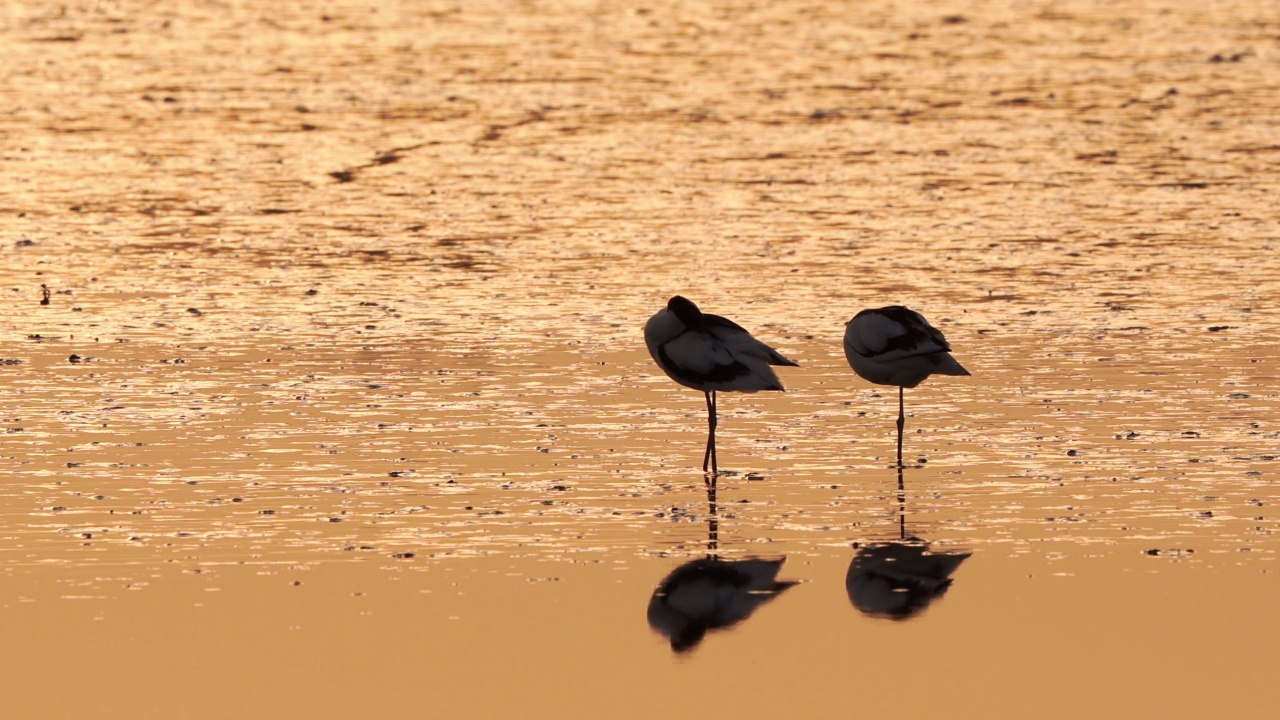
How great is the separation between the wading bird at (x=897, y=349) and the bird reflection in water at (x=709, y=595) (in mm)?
3072

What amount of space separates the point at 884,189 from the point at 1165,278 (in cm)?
572

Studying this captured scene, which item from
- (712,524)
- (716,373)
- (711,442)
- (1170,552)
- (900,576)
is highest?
(716,373)

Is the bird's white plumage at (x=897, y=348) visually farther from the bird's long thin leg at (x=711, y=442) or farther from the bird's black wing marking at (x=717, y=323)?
the bird's long thin leg at (x=711, y=442)

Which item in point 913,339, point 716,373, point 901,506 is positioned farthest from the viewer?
point 913,339

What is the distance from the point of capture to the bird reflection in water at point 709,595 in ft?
32.9

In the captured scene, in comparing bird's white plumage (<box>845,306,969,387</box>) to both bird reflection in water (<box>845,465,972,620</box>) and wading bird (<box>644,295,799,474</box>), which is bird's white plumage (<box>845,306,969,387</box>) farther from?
bird reflection in water (<box>845,465,972,620</box>)

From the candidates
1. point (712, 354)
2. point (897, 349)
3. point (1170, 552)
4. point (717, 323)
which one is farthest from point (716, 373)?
point (1170, 552)

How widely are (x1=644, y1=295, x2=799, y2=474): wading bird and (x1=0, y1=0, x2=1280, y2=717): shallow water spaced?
45 centimetres

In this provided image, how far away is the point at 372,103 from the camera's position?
32.8 meters

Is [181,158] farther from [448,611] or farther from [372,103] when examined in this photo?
[448,611]

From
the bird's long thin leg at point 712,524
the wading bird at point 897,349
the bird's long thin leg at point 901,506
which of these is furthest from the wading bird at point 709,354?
the bird's long thin leg at point 901,506

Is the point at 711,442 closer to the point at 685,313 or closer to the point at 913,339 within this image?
the point at 685,313

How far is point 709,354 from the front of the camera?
1405 cm

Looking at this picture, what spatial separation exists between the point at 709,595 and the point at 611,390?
215 inches
